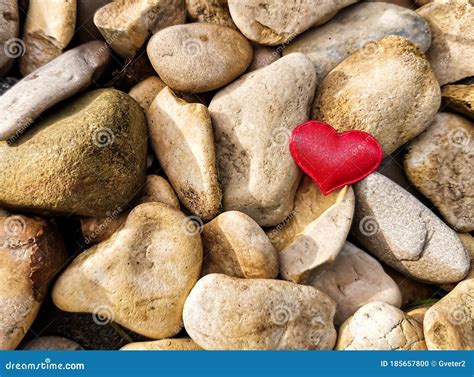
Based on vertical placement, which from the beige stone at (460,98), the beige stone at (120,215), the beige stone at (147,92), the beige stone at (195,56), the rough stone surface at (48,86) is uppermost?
the rough stone surface at (48,86)

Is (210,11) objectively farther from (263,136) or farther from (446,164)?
(446,164)

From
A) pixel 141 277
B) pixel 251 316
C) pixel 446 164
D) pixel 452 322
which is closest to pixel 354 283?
pixel 452 322

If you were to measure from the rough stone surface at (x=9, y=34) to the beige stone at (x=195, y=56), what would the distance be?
3.35ft

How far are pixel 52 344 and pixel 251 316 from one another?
52.2 inches

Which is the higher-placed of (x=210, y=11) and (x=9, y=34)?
(x=9, y=34)

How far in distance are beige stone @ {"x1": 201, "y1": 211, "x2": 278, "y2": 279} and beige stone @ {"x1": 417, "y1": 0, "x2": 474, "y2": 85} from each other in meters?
1.86

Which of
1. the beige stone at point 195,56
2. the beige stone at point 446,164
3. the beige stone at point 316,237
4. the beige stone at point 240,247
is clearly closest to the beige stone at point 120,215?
the beige stone at point 240,247

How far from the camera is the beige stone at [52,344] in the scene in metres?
3.52

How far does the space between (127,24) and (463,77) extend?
2439 millimetres

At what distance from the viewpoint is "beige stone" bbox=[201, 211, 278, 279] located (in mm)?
3439

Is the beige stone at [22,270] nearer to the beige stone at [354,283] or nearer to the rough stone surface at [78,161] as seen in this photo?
the rough stone surface at [78,161]

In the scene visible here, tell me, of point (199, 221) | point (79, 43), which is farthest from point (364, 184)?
point (79, 43)

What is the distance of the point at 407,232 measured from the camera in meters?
3.71

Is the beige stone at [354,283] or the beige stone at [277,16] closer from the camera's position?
the beige stone at [354,283]
